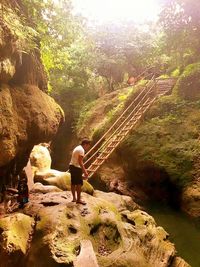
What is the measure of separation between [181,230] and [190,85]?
911cm

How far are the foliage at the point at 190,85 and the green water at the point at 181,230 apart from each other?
6.73m

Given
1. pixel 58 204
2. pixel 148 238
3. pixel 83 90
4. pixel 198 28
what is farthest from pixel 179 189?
pixel 83 90

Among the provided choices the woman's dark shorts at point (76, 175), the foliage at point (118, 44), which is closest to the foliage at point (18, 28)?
the woman's dark shorts at point (76, 175)

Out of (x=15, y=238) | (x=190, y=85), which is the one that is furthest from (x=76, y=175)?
(x=190, y=85)

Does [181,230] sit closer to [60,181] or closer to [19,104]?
[60,181]

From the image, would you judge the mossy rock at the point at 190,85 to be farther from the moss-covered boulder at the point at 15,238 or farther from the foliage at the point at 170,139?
the moss-covered boulder at the point at 15,238

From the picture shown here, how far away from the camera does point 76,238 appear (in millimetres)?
6566

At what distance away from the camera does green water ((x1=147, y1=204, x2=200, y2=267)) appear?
29.0 feet

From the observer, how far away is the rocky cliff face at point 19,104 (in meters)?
8.41

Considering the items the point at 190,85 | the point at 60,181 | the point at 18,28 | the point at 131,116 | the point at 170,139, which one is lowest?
the point at 60,181

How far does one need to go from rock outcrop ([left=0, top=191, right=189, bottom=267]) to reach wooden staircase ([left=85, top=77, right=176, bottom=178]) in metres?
6.95

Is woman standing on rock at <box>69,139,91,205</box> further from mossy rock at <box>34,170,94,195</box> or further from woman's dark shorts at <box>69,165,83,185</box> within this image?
mossy rock at <box>34,170,94,195</box>

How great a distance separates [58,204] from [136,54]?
17.7 m

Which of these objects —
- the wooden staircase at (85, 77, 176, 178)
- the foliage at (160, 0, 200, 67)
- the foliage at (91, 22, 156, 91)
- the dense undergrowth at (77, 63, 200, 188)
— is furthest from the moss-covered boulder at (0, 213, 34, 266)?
the foliage at (91, 22, 156, 91)
